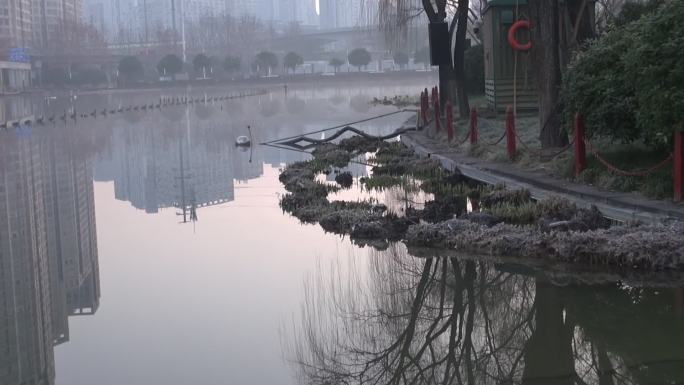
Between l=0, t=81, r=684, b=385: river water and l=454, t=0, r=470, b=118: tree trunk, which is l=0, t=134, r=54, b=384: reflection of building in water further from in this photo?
l=454, t=0, r=470, b=118: tree trunk

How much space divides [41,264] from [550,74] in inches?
383

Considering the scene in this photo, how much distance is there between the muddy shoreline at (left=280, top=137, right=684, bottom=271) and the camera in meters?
11.3

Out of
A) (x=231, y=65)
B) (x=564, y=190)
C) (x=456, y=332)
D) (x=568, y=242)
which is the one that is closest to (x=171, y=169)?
(x=564, y=190)

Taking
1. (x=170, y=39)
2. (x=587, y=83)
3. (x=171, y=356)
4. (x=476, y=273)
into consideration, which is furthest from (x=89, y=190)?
(x=170, y=39)

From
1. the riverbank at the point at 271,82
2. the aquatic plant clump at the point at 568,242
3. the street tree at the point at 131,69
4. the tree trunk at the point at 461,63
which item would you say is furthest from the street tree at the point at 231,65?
the aquatic plant clump at the point at 568,242

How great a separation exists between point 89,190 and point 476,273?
1252cm

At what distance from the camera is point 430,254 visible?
498 inches

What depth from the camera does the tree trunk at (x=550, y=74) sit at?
1922cm

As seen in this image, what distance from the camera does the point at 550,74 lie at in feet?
63.5

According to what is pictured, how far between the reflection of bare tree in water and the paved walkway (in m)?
2.39

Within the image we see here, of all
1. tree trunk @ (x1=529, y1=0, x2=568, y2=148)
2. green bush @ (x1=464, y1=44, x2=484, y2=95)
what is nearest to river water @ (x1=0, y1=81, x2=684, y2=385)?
tree trunk @ (x1=529, y1=0, x2=568, y2=148)

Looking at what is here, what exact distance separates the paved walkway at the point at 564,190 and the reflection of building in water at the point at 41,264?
20.3 ft

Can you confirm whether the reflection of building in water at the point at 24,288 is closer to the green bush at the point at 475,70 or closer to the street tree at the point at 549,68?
the street tree at the point at 549,68

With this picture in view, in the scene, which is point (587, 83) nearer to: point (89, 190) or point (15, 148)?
point (89, 190)
